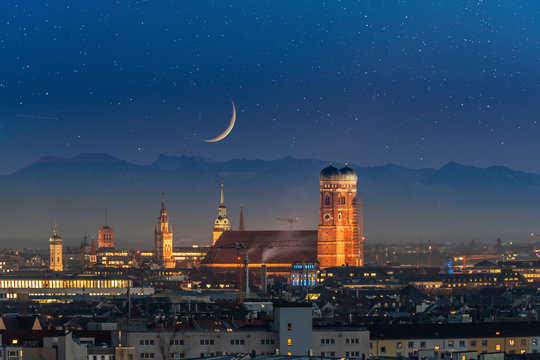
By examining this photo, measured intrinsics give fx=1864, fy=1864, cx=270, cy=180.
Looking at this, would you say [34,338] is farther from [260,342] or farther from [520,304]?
[520,304]

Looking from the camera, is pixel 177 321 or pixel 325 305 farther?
pixel 325 305

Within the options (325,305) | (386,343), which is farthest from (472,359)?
(325,305)

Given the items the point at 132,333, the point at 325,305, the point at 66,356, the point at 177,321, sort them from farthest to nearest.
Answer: the point at 325,305
the point at 177,321
the point at 132,333
the point at 66,356

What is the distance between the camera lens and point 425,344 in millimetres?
99125

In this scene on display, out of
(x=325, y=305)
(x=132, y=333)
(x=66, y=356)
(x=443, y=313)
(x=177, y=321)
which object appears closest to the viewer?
(x=66, y=356)

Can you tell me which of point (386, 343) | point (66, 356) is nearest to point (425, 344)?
point (386, 343)

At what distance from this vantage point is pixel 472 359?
7525 centimetres

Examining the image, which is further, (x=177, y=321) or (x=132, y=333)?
(x=177, y=321)

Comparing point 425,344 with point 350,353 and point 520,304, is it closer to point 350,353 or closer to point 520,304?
point 350,353

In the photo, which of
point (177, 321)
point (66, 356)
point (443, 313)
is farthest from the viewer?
point (443, 313)

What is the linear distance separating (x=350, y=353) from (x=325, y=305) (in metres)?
79.4

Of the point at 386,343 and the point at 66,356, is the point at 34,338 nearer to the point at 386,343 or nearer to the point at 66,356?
the point at 66,356

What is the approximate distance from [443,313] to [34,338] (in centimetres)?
5867

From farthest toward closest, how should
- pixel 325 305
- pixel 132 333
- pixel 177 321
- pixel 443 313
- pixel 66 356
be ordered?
pixel 325 305 → pixel 443 313 → pixel 177 321 → pixel 132 333 → pixel 66 356
